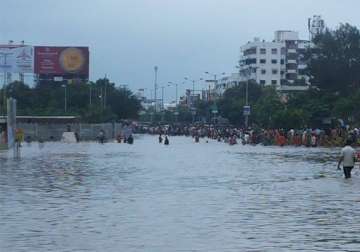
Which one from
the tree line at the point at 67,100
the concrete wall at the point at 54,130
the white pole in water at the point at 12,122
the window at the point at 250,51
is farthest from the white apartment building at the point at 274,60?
the white pole in water at the point at 12,122

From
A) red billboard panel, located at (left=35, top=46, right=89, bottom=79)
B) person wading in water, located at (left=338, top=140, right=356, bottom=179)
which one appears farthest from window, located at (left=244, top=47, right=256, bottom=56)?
person wading in water, located at (left=338, top=140, right=356, bottom=179)

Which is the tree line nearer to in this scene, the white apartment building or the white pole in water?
the white apartment building

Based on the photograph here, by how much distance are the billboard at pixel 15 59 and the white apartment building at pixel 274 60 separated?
92641 mm

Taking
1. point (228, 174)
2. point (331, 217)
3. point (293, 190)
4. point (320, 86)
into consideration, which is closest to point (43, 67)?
point (320, 86)

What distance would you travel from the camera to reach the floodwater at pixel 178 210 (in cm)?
1291

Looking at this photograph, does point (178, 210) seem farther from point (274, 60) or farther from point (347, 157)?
point (274, 60)

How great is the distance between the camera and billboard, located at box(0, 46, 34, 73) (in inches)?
3091

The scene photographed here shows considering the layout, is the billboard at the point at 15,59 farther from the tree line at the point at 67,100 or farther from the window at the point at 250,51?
the window at the point at 250,51

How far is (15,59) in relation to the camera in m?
79.7

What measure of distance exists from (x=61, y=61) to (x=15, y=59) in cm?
1463

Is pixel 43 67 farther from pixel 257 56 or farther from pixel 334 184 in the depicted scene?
pixel 257 56

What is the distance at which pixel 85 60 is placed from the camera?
94.7 m

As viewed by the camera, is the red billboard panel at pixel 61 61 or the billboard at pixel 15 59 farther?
the red billboard panel at pixel 61 61

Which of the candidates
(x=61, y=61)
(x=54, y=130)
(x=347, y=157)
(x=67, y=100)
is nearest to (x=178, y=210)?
(x=347, y=157)
